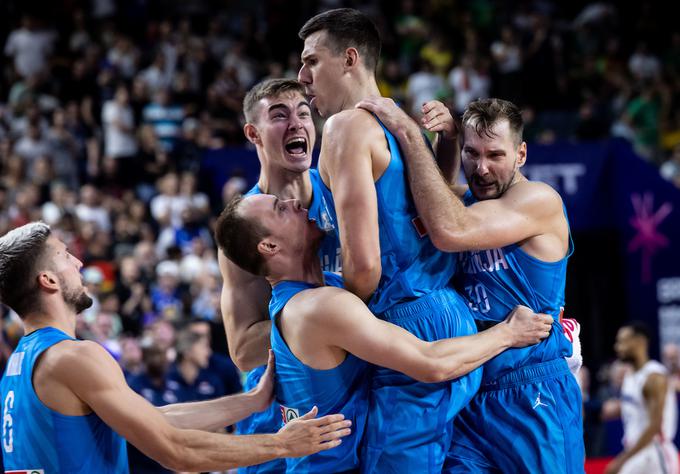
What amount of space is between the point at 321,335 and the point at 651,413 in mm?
7004

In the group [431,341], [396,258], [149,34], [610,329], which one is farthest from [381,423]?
[149,34]

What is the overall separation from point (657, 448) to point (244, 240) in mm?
7154

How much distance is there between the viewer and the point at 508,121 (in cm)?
538

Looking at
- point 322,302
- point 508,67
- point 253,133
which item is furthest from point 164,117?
point 322,302

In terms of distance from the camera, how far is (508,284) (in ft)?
17.3

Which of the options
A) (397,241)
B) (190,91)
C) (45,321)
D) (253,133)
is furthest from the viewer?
(190,91)

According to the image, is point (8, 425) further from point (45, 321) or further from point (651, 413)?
point (651, 413)

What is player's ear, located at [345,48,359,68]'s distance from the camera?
5297mm

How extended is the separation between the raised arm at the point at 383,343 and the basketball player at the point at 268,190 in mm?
1009

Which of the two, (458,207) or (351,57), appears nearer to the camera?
(458,207)

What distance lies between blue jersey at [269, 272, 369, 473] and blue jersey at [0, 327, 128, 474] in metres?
0.88

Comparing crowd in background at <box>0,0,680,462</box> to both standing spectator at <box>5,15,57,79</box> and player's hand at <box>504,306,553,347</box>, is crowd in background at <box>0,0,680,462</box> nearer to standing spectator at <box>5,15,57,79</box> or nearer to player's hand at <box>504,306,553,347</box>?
standing spectator at <box>5,15,57,79</box>

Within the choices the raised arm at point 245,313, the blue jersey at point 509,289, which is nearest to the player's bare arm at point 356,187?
the blue jersey at point 509,289

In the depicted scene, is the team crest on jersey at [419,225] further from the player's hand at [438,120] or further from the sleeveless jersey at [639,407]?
the sleeveless jersey at [639,407]
